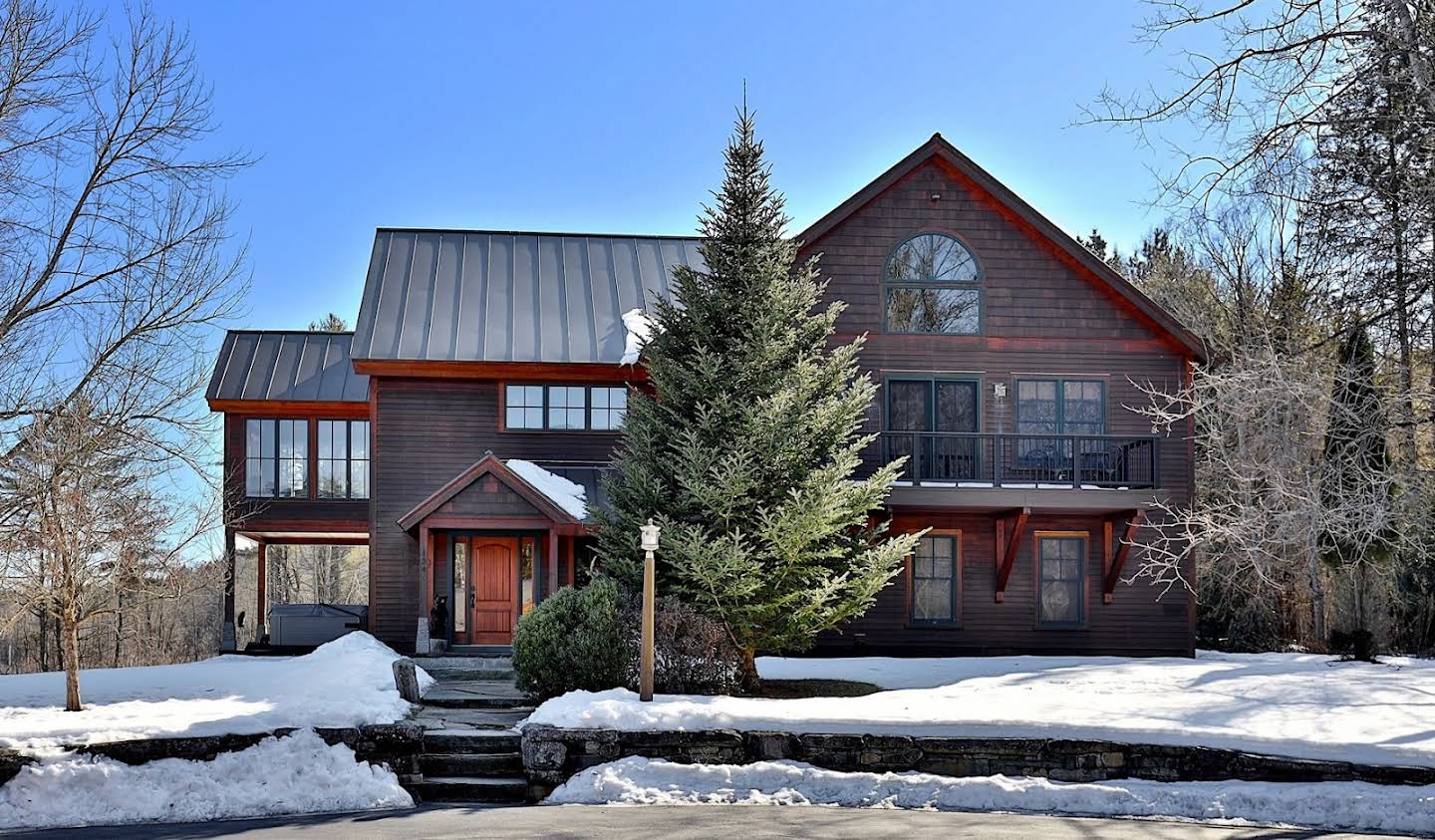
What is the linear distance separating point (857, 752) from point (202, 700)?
7.32 metres

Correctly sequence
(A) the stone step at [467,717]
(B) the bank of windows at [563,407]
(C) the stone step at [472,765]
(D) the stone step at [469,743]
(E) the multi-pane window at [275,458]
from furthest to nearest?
(E) the multi-pane window at [275,458] → (B) the bank of windows at [563,407] → (A) the stone step at [467,717] → (D) the stone step at [469,743] → (C) the stone step at [472,765]

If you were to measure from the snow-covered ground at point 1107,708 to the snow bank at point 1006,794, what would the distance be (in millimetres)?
517

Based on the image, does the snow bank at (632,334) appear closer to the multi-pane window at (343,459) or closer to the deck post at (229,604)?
the multi-pane window at (343,459)

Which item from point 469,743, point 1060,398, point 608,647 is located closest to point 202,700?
point 469,743

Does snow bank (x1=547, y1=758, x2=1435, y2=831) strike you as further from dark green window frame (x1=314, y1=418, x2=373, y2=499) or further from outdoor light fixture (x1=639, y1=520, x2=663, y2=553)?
dark green window frame (x1=314, y1=418, x2=373, y2=499)

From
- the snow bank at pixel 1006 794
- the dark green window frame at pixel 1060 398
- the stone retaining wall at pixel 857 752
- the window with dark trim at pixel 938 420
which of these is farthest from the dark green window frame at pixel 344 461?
the snow bank at pixel 1006 794

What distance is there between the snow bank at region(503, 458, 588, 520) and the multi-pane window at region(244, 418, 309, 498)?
6.20m

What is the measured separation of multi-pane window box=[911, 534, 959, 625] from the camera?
2183 cm

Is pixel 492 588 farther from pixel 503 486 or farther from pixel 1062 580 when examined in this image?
pixel 1062 580

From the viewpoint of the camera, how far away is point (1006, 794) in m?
11.8

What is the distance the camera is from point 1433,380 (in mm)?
15859

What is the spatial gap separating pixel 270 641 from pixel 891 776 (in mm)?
17541

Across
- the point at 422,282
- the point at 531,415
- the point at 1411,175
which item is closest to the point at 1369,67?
the point at 1411,175

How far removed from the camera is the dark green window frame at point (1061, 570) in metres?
22.0
